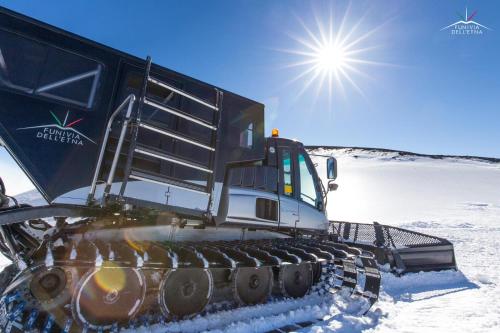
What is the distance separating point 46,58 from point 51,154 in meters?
1.09

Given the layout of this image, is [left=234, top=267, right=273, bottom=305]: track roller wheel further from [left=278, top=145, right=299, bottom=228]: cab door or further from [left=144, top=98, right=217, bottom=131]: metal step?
[left=144, top=98, right=217, bottom=131]: metal step

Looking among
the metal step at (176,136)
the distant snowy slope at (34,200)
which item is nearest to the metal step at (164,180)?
the metal step at (176,136)

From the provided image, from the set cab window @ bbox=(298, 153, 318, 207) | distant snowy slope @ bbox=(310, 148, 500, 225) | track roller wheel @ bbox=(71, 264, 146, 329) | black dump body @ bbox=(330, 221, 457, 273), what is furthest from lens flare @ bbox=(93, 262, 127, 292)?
distant snowy slope @ bbox=(310, 148, 500, 225)

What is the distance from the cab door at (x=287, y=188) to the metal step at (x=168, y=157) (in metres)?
2.10

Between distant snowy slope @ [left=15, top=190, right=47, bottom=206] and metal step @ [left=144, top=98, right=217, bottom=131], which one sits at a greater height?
metal step @ [left=144, top=98, right=217, bottom=131]

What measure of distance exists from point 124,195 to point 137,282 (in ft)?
3.46

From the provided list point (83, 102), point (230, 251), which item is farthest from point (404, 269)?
point (83, 102)

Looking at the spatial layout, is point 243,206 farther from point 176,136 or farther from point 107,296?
point 107,296

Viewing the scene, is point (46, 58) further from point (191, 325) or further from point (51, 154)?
point (191, 325)

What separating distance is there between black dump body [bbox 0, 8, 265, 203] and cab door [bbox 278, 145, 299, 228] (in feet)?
6.13

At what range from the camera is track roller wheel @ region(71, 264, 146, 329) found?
11.4ft

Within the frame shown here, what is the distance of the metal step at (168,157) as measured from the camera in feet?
11.8

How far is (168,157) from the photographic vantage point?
386 cm

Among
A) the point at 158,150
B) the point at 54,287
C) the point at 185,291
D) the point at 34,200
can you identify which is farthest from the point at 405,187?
the point at 54,287
